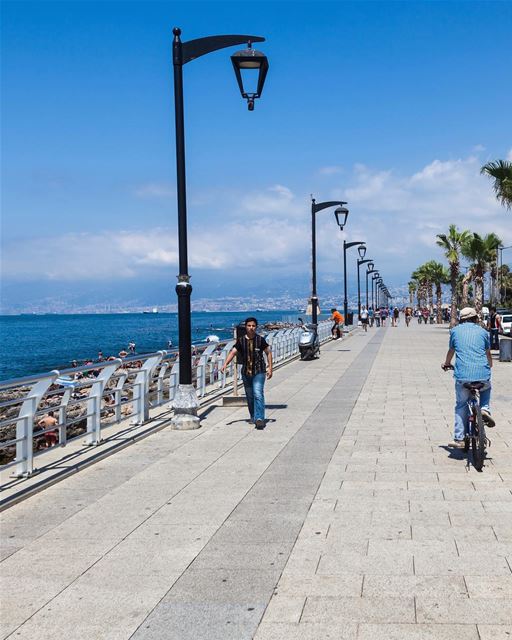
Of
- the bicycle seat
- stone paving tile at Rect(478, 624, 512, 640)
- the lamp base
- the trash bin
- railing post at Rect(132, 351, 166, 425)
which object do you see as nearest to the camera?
stone paving tile at Rect(478, 624, 512, 640)

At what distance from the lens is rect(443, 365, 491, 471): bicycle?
7.89 metres

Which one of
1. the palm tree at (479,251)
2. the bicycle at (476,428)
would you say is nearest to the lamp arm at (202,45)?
the bicycle at (476,428)

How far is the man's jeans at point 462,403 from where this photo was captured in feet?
27.6

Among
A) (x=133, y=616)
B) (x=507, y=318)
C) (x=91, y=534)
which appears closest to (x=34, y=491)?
(x=91, y=534)

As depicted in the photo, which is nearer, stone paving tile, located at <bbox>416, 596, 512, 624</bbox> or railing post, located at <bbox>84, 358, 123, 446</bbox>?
stone paving tile, located at <bbox>416, 596, 512, 624</bbox>

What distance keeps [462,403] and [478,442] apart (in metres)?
0.69

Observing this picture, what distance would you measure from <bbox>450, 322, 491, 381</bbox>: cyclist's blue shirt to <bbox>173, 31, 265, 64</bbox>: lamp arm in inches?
215

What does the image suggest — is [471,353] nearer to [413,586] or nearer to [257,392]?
[257,392]

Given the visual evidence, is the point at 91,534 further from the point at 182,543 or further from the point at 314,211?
the point at 314,211

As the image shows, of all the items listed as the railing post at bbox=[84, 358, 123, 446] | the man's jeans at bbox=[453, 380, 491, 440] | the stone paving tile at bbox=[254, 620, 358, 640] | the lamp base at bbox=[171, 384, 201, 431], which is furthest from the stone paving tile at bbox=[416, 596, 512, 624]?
the lamp base at bbox=[171, 384, 201, 431]

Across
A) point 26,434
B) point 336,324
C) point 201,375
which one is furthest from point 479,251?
point 26,434

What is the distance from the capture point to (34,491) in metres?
7.23

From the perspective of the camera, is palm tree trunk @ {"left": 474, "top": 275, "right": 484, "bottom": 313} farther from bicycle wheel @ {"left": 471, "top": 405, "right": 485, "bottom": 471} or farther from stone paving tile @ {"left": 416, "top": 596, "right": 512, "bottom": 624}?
stone paving tile @ {"left": 416, "top": 596, "right": 512, "bottom": 624}

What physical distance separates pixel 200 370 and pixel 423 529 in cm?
961
